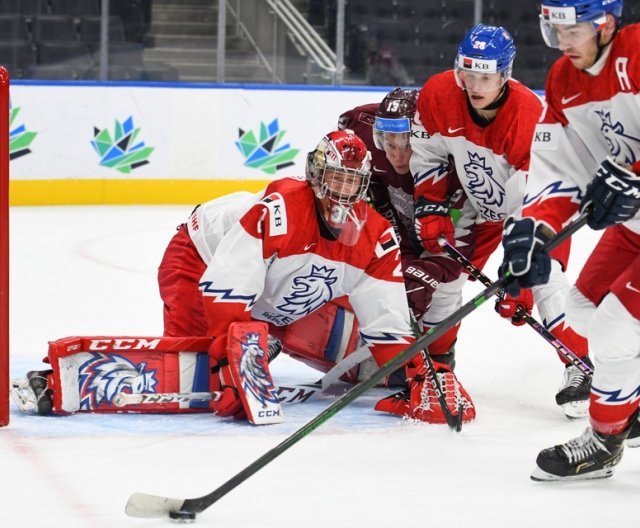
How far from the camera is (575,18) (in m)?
2.75

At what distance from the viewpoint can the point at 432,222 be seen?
3918 millimetres

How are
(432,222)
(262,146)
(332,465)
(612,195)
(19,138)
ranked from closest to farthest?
1. (612,195)
2. (332,465)
3. (432,222)
4. (19,138)
5. (262,146)

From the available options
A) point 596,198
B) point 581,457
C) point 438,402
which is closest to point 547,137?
point 596,198

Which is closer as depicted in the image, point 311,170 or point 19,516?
point 19,516

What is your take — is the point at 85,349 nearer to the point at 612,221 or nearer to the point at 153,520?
the point at 153,520

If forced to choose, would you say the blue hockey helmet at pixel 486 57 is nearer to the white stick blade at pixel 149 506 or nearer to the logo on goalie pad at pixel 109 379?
the logo on goalie pad at pixel 109 379

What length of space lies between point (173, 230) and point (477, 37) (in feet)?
12.2

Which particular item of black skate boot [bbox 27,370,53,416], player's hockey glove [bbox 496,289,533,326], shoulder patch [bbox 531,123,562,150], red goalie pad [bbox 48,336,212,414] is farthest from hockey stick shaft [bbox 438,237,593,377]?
black skate boot [bbox 27,370,53,416]

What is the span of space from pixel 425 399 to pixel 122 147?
4856 mm

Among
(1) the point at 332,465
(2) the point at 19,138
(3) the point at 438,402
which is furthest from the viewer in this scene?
(2) the point at 19,138

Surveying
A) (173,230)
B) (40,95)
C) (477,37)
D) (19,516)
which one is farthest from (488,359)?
(40,95)

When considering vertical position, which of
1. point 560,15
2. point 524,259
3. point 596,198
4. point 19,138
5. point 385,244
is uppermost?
point 560,15

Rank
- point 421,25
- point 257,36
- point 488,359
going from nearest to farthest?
1. point 488,359
2. point 257,36
3. point 421,25

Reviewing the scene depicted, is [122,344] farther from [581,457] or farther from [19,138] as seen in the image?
[19,138]
